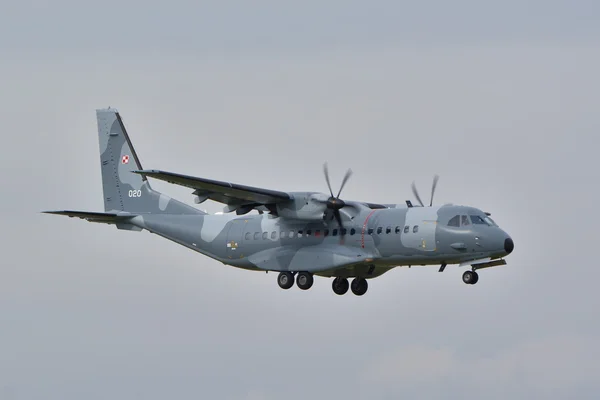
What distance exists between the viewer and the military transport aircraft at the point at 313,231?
35.3 metres

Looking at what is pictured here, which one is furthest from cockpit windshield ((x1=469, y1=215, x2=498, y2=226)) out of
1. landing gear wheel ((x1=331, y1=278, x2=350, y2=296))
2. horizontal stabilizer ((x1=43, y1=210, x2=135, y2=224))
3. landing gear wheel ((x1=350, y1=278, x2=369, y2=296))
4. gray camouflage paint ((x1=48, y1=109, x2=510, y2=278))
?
horizontal stabilizer ((x1=43, y1=210, x2=135, y2=224))

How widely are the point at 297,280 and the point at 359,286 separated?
222 cm

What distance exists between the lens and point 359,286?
128ft

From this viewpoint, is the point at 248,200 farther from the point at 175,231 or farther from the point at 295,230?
the point at 175,231

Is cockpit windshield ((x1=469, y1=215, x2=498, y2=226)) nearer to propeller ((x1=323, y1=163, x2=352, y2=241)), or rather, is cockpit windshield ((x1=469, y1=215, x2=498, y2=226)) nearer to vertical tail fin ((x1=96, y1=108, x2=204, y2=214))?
propeller ((x1=323, y1=163, x2=352, y2=241))

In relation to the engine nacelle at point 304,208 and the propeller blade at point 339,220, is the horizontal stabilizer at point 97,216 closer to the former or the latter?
the engine nacelle at point 304,208

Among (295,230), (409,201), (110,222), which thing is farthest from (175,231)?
(409,201)

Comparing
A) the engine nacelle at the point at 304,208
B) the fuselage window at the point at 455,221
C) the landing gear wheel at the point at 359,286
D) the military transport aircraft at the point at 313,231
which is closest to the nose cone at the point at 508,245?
the military transport aircraft at the point at 313,231

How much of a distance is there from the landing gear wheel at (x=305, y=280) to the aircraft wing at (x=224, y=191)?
226cm

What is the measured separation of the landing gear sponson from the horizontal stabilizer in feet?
20.5

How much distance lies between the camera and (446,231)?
116ft

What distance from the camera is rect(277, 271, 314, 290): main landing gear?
123 feet

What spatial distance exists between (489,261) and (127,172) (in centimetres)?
1357

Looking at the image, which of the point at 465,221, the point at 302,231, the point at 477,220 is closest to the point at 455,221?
the point at 465,221
